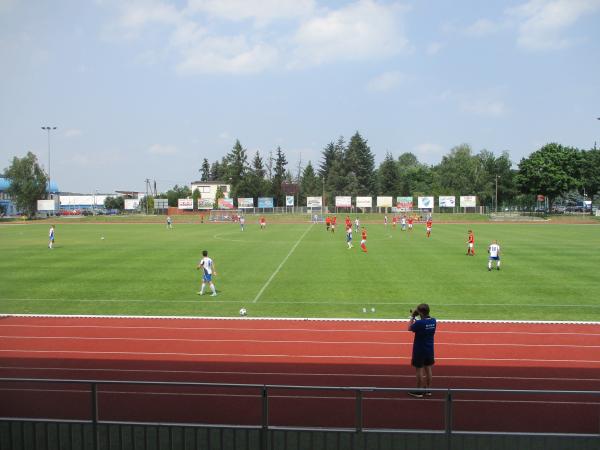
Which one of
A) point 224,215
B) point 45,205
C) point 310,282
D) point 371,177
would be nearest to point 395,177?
point 371,177

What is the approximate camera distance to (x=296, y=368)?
36.9 feet

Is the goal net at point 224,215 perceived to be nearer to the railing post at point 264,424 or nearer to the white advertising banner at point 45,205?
the white advertising banner at point 45,205

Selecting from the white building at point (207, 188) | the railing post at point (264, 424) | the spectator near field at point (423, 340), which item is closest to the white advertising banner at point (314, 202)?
the white building at point (207, 188)

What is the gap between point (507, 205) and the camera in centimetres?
→ 13262

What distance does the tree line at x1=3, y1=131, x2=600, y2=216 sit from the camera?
91438 millimetres

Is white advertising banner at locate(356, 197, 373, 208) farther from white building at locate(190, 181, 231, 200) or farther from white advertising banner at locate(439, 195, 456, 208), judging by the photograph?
white building at locate(190, 181, 231, 200)

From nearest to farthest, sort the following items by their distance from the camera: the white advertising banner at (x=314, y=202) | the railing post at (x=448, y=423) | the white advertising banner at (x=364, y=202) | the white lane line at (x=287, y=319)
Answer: the railing post at (x=448, y=423)
the white lane line at (x=287, y=319)
the white advertising banner at (x=314, y=202)
the white advertising banner at (x=364, y=202)

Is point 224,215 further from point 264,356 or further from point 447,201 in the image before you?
point 264,356

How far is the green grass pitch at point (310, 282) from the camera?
55.8 ft

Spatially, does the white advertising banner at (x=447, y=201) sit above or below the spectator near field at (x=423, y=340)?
above

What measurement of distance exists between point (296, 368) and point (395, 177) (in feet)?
355

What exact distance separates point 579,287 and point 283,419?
16.5 m

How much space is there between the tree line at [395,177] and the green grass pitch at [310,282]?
61823 millimetres

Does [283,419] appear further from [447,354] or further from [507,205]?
[507,205]
